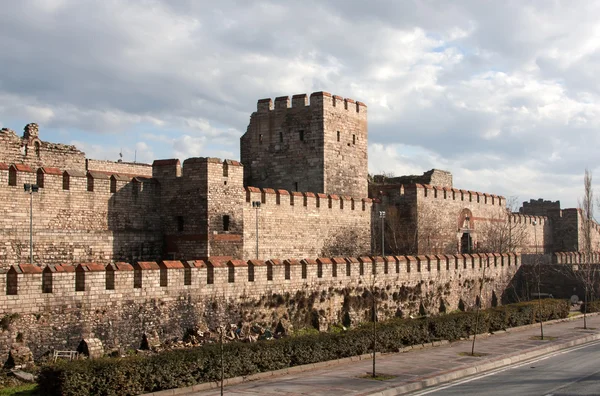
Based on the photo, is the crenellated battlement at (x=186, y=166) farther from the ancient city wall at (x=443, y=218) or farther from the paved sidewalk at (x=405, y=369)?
the ancient city wall at (x=443, y=218)

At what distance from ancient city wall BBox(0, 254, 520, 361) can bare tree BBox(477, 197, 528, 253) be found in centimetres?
1333

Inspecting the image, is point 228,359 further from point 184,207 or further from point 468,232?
point 468,232

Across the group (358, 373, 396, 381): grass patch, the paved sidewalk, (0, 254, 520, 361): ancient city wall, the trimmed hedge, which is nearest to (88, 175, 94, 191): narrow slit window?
(0, 254, 520, 361): ancient city wall

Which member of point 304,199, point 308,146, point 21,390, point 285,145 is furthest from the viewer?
point 285,145

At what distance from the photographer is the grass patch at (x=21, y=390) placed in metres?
14.2

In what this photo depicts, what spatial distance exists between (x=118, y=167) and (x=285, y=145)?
8.42m

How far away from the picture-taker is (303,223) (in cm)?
2953

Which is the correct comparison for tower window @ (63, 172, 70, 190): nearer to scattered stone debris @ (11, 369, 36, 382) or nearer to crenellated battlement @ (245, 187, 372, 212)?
crenellated battlement @ (245, 187, 372, 212)

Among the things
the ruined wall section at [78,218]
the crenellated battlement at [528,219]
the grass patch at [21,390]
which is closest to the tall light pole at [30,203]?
the ruined wall section at [78,218]

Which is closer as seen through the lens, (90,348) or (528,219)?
(90,348)

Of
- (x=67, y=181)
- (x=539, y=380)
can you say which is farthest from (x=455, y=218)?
(x=539, y=380)

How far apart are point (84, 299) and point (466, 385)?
9.38 meters

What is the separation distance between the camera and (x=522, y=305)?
27.8 metres

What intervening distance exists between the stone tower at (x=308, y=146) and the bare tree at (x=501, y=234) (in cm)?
1064
